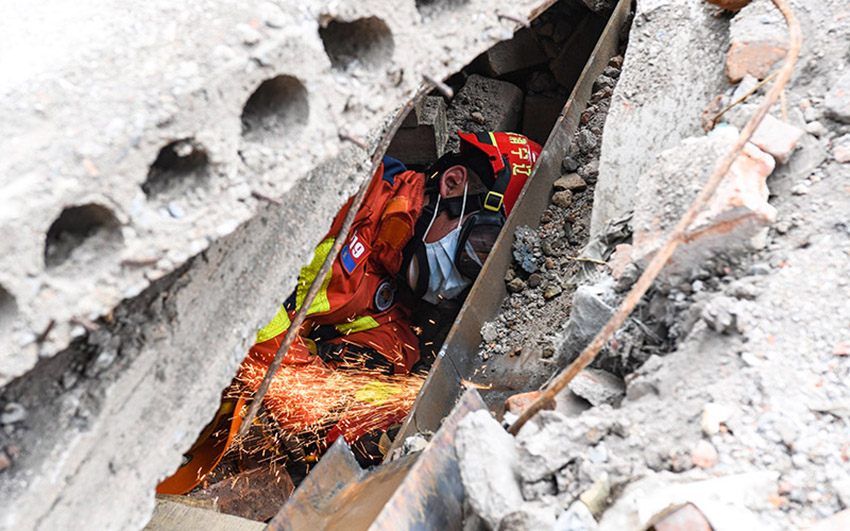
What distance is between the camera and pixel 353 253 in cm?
383

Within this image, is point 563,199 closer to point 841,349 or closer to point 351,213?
point 351,213

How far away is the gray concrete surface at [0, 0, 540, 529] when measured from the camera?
1121 millimetres

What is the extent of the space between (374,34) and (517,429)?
1051mm

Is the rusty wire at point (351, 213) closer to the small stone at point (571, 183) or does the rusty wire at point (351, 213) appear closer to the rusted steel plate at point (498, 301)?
the rusted steel plate at point (498, 301)

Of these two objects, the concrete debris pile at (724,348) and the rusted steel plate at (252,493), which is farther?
the rusted steel plate at (252,493)

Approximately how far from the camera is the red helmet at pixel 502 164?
12.9ft

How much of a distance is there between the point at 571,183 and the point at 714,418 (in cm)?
202

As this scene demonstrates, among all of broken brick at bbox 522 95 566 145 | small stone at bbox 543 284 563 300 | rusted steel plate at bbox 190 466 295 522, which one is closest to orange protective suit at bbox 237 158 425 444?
rusted steel plate at bbox 190 466 295 522

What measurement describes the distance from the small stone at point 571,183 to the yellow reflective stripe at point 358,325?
1427 mm

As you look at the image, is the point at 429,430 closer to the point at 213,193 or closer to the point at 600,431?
the point at 600,431

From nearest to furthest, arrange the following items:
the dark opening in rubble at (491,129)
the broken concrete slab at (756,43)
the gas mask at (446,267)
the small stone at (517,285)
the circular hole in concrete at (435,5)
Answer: the circular hole in concrete at (435,5), the broken concrete slab at (756,43), the dark opening in rubble at (491,129), the small stone at (517,285), the gas mask at (446,267)

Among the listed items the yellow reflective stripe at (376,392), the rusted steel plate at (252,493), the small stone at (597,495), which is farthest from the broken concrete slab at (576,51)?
the small stone at (597,495)

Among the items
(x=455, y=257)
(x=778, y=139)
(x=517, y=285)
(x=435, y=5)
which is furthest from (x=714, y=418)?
(x=455, y=257)

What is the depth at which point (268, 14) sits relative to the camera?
1.28m
